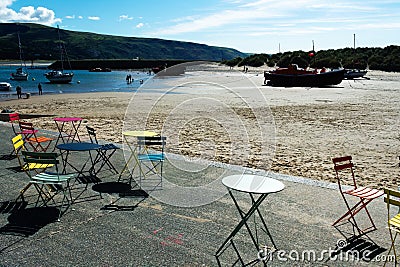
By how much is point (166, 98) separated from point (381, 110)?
13.1 m

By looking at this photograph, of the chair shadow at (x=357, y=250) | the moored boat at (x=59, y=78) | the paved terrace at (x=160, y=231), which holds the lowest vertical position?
the chair shadow at (x=357, y=250)

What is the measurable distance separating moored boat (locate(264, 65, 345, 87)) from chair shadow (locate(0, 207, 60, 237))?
33918 millimetres

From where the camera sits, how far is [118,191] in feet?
19.3

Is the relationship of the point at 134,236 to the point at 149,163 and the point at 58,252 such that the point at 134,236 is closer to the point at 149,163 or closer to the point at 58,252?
the point at 58,252

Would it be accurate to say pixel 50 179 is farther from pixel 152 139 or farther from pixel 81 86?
pixel 81 86

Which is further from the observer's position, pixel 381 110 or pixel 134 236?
pixel 381 110

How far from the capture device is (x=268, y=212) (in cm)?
500

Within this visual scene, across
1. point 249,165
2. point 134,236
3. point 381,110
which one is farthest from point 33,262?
point 381,110

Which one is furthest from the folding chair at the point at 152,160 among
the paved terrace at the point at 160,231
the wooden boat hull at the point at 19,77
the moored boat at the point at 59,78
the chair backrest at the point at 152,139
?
the wooden boat hull at the point at 19,77

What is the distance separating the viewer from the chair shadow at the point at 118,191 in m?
5.23

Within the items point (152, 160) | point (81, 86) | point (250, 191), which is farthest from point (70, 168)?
point (81, 86)

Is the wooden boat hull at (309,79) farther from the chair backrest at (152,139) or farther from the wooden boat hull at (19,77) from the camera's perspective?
the wooden boat hull at (19,77)

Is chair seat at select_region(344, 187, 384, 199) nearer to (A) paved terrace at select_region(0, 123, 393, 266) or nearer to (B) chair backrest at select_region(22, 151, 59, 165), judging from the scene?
(A) paved terrace at select_region(0, 123, 393, 266)

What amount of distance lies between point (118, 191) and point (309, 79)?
1311 inches
